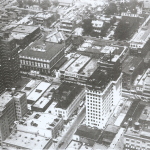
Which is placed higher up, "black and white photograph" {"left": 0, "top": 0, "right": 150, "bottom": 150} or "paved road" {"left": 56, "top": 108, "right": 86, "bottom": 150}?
"black and white photograph" {"left": 0, "top": 0, "right": 150, "bottom": 150}

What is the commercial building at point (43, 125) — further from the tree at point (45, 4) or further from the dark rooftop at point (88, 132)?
the tree at point (45, 4)

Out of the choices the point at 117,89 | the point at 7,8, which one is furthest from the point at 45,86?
the point at 7,8

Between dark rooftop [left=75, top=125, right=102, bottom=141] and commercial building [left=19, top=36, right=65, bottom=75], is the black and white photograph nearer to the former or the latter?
commercial building [left=19, top=36, right=65, bottom=75]

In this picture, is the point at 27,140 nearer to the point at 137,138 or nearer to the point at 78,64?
the point at 137,138

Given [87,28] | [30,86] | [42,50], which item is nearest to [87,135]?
[30,86]

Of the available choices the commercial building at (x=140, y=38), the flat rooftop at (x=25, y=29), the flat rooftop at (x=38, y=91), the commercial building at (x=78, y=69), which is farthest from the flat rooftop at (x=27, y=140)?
the flat rooftop at (x=25, y=29)

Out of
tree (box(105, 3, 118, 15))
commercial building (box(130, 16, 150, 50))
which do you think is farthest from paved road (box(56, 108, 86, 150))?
tree (box(105, 3, 118, 15))
